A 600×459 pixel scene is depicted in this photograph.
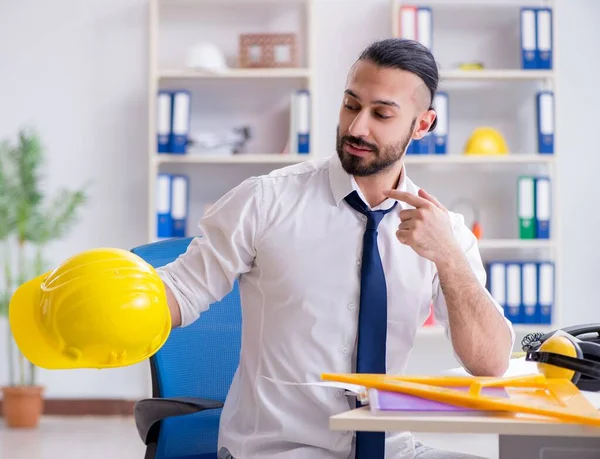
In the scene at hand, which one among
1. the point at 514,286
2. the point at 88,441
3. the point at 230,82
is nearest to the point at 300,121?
the point at 230,82

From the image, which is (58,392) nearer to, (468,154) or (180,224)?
(180,224)

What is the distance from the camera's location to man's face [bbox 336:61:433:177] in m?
1.76

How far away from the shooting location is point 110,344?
1.29 meters

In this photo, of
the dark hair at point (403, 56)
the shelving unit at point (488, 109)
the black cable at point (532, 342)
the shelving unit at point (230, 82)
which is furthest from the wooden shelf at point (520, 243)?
the dark hair at point (403, 56)

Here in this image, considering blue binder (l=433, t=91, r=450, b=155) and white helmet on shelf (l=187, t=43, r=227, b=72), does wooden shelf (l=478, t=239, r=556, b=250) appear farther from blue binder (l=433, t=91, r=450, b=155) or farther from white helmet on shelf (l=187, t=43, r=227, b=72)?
white helmet on shelf (l=187, t=43, r=227, b=72)

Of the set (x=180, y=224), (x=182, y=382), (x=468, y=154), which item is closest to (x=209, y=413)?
(x=182, y=382)

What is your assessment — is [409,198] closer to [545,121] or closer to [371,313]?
[371,313]

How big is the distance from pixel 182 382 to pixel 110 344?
0.70m

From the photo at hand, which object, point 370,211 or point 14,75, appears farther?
point 14,75

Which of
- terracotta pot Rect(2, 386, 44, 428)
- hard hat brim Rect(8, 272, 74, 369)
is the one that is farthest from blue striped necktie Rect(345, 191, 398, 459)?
terracotta pot Rect(2, 386, 44, 428)

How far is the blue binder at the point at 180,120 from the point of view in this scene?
14.8 feet

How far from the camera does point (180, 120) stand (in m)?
4.50

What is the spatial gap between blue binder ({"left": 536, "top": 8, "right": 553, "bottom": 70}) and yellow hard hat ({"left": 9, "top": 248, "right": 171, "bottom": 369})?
11.7 feet

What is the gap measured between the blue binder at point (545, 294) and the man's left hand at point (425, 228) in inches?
117
